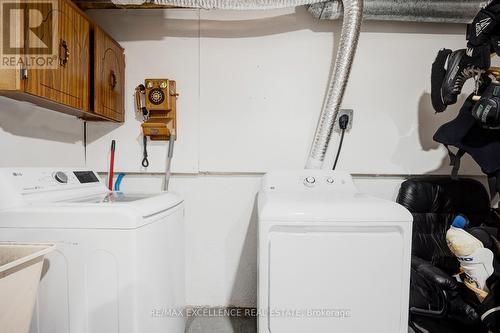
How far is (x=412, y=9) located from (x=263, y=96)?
1087 mm

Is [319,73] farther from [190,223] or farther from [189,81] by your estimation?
[190,223]

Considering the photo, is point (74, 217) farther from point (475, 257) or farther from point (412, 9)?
point (412, 9)

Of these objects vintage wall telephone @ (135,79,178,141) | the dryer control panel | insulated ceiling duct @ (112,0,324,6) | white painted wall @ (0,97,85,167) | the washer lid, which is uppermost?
insulated ceiling duct @ (112,0,324,6)

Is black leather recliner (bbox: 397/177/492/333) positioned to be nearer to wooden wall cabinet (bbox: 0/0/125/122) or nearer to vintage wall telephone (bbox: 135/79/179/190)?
vintage wall telephone (bbox: 135/79/179/190)

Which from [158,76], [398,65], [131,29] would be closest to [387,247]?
[398,65]

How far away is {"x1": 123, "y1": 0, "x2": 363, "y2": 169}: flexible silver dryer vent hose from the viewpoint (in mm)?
1451

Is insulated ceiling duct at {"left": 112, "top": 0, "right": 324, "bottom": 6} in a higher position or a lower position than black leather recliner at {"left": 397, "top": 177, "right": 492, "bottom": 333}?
higher

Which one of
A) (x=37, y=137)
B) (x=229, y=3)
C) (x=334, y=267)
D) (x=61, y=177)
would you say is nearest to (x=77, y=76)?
(x=37, y=137)

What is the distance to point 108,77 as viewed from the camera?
4.99ft

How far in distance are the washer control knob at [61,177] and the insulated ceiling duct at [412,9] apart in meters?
1.79

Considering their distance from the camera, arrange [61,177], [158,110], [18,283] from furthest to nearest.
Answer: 1. [158,110]
2. [61,177]
3. [18,283]

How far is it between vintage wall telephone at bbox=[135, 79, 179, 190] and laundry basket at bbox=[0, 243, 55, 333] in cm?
86

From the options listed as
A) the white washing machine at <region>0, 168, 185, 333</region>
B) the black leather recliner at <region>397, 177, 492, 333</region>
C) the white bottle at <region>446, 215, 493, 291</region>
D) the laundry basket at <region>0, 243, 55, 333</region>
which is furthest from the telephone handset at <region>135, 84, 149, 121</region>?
the white bottle at <region>446, 215, 493, 291</region>

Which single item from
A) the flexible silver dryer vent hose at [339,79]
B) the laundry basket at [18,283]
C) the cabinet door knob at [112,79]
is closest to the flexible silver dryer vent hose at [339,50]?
the flexible silver dryer vent hose at [339,79]
